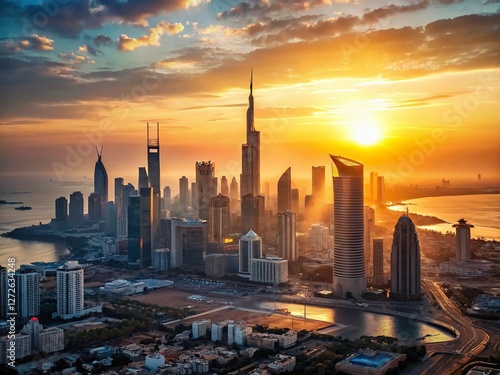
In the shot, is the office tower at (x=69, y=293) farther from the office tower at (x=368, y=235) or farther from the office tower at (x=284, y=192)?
Answer: the office tower at (x=284, y=192)

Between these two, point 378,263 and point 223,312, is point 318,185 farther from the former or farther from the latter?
point 223,312

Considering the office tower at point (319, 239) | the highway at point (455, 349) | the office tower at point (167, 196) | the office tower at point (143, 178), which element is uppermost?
the office tower at point (143, 178)

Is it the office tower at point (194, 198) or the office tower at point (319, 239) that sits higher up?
the office tower at point (194, 198)

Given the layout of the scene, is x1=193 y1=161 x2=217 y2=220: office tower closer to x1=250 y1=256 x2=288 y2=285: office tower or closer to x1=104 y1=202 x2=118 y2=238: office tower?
x1=104 y1=202 x2=118 y2=238: office tower

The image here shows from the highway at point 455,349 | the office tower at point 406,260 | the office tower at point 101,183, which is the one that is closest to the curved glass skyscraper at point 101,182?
the office tower at point 101,183

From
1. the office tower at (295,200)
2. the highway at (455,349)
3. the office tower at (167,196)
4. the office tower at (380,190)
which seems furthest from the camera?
the office tower at (167,196)

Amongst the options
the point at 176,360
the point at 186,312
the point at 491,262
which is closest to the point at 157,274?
the point at 186,312

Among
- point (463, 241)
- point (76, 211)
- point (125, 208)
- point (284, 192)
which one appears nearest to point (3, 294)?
point (463, 241)

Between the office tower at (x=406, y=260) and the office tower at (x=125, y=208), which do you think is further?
the office tower at (x=125, y=208)

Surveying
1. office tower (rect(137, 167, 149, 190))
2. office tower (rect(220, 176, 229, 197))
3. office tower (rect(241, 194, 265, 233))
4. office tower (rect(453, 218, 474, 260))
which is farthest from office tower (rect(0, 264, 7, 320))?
office tower (rect(220, 176, 229, 197))
